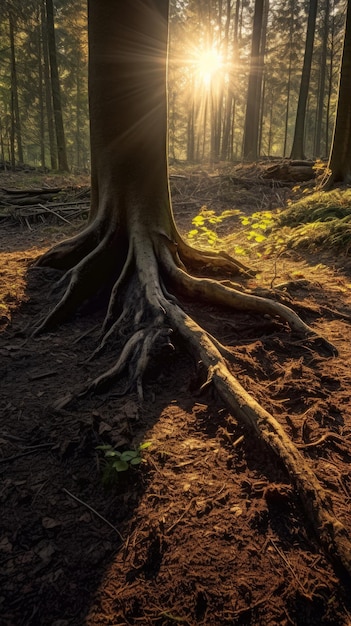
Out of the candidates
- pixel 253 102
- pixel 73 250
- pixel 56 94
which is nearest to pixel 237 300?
pixel 73 250

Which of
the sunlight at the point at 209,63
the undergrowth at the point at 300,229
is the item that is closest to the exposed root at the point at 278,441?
the undergrowth at the point at 300,229

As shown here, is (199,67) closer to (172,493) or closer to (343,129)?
(343,129)

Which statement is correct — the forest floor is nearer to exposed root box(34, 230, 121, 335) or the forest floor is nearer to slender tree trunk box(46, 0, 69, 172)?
exposed root box(34, 230, 121, 335)

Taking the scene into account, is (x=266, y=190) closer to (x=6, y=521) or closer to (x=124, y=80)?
(x=124, y=80)

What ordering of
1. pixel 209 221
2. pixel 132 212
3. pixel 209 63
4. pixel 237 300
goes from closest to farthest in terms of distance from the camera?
1. pixel 237 300
2. pixel 132 212
3. pixel 209 221
4. pixel 209 63

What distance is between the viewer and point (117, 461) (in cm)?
214

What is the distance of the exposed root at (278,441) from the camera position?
1689 mm

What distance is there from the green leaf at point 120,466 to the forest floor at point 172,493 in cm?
5

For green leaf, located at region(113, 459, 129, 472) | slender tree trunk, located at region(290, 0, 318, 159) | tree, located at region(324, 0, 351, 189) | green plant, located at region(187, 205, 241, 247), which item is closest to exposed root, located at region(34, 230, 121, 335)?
green plant, located at region(187, 205, 241, 247)

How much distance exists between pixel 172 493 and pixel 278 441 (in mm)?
643

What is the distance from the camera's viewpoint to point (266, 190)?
12938 mm

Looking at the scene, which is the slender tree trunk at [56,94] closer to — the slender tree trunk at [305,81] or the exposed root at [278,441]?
the slender tree trunk at [305,81]

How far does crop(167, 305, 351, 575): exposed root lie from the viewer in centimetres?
169

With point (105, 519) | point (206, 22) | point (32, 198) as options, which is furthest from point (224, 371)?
point (206, 22)
